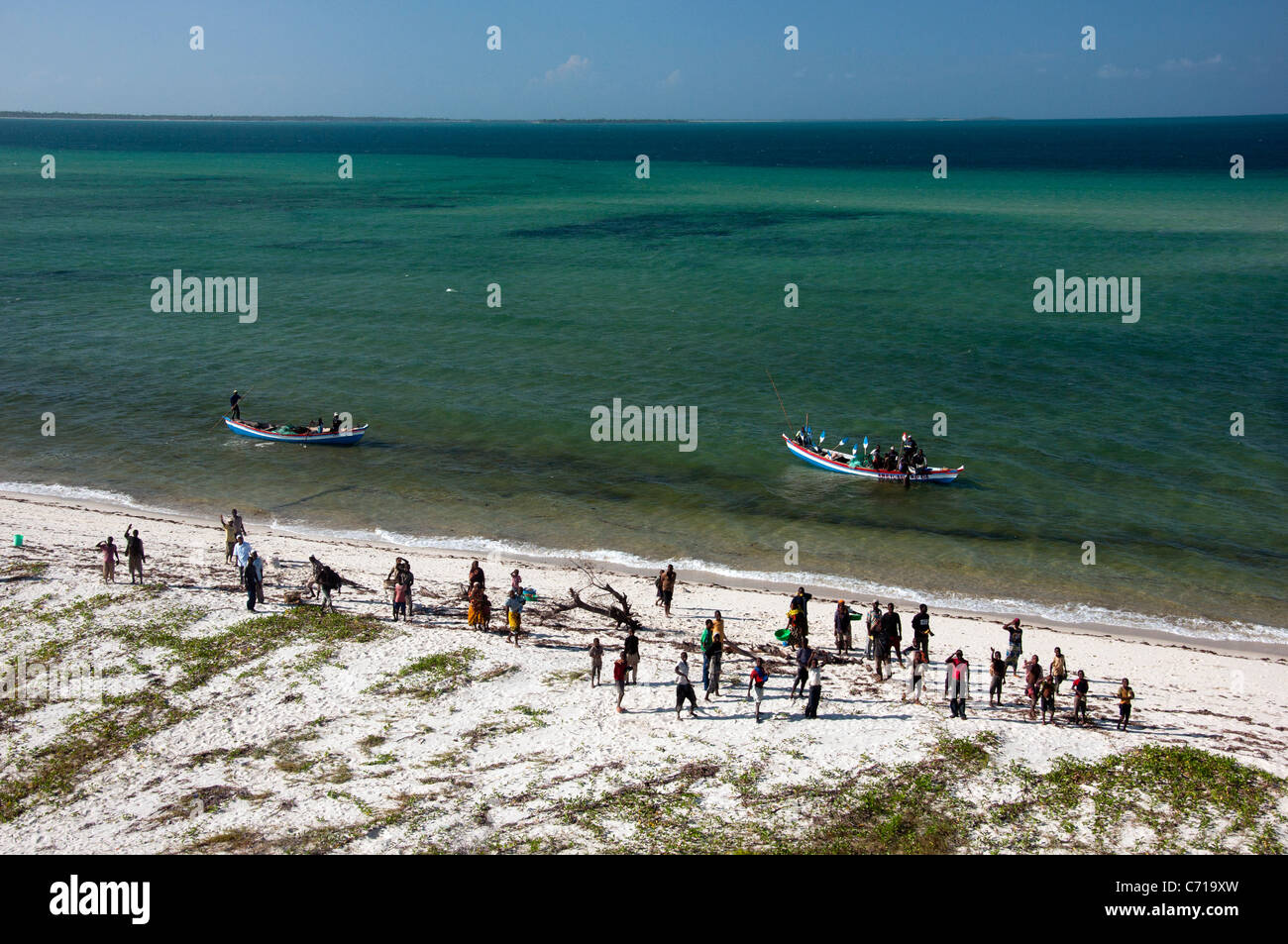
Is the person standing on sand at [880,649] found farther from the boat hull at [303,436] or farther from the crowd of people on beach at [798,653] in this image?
the boat hull at [303,436]

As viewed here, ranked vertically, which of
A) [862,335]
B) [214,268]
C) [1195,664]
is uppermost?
[214,268]

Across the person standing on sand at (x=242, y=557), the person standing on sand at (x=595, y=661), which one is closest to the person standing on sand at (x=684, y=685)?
the person standing on sand at (x=595, y=661)

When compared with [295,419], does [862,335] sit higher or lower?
higher

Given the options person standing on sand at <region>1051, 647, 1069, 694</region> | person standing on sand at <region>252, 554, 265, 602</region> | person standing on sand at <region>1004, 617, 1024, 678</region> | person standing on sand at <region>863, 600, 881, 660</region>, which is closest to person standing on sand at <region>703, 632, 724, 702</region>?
person standing on sand at <region>863, 600, 881, 660</region>

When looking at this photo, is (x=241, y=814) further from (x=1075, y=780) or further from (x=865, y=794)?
(x=1075, y=780)

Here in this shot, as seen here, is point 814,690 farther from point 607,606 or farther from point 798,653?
point 607,606

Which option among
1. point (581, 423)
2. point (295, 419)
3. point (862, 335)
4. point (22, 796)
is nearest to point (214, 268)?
point (295, 419)

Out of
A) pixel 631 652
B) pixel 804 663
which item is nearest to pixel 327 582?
pixel 631 652
